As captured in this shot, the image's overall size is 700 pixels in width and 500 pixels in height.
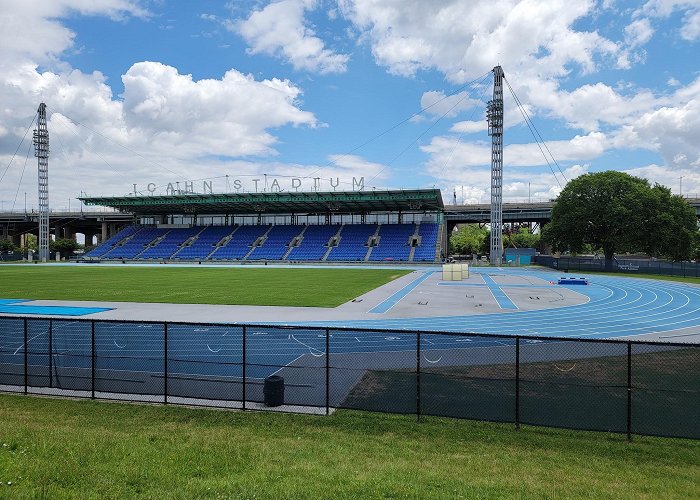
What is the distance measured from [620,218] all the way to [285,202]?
54372 millimetres

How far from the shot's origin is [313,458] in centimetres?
755

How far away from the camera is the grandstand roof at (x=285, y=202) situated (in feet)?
277

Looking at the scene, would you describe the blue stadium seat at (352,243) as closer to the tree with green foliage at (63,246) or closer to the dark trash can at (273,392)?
the tree with green foliage at (63,246)

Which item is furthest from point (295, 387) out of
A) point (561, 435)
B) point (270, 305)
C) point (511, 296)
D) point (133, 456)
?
point (511, 296)

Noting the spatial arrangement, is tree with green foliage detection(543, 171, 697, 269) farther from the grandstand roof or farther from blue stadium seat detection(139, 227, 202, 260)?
blue stadium seat detection(139, 227, 202, 260)

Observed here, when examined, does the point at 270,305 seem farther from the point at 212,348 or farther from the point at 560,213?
the point at 560,213

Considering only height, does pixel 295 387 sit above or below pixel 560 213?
below

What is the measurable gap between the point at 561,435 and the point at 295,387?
6.12 meters

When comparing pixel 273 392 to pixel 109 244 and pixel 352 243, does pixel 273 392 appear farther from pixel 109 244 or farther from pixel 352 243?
pixel 109 244

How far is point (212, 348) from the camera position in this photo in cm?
1673

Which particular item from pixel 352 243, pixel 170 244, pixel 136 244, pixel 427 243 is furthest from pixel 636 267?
pixel 136 244

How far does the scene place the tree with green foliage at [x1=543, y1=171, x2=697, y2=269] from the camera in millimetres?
58750

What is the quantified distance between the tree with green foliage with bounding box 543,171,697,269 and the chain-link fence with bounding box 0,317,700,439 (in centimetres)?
5011

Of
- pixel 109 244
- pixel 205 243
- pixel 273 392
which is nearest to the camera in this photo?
pixel 273 392
